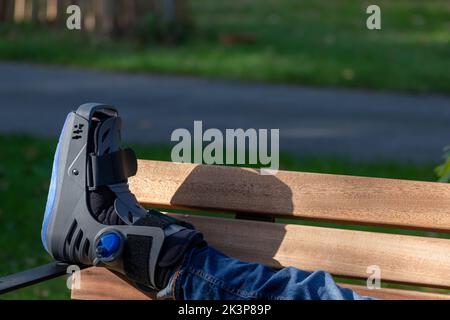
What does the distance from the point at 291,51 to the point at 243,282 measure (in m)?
8.31

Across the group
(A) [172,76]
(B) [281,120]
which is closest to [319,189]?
(B) [281,120]

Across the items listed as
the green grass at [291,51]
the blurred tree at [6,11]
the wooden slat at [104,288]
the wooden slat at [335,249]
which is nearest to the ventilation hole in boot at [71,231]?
the wooden slat at [104,288]

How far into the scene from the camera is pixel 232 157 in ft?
22.2

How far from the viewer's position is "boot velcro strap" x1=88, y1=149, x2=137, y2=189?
3191mm

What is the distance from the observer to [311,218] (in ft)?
10.7

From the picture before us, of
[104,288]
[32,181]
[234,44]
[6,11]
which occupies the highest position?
[6,11]

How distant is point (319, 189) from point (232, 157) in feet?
11.6

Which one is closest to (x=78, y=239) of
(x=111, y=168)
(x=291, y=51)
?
(x=111, y=168)

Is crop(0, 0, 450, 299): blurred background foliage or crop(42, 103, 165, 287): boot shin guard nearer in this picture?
crop(42, 103, 165, 287): boot shin guard

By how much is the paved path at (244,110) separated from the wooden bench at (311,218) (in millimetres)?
4072

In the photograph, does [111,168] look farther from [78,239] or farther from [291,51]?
[291,51]

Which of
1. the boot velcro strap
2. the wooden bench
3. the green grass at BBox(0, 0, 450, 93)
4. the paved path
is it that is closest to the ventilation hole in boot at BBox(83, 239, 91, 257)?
the boot velcro strap

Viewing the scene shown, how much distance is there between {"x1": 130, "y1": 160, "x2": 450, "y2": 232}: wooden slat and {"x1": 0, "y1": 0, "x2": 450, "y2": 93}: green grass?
6557 millimetres

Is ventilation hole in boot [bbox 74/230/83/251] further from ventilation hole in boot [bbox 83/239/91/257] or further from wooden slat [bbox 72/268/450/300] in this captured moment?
wooden slat [bbox 72/268/450/300]
